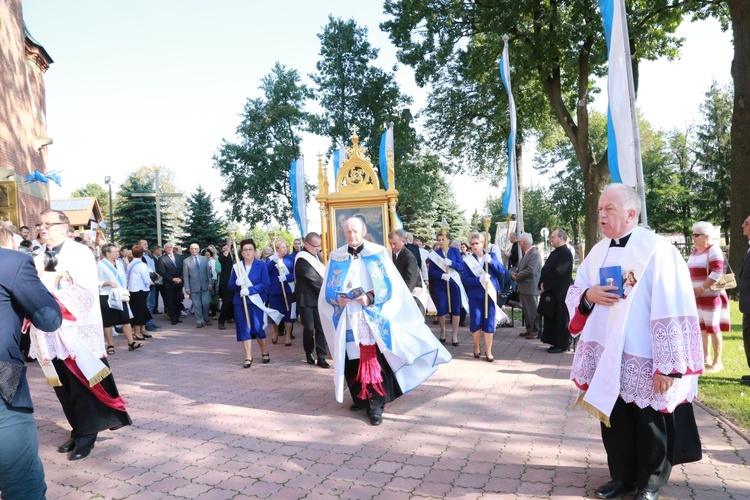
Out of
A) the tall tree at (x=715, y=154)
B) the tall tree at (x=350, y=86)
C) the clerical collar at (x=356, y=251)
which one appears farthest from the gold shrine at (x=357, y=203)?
the tall tree at (x=715, y=154)

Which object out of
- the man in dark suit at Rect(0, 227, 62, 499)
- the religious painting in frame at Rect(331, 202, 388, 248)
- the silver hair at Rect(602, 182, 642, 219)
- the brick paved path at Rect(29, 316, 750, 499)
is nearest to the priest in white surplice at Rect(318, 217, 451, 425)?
the brick paved path at Rect(29, 316, 750, 499)

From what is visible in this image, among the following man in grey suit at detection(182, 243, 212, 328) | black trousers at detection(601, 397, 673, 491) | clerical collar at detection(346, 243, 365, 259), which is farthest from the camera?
man in grey suit at detection(182, 243, 212, 328)

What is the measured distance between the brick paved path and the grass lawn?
0.25m

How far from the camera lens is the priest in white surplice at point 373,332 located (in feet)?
17.8

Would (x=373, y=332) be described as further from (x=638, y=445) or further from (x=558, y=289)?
(x=558, y=289)

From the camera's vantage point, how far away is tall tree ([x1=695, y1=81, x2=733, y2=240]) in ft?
117

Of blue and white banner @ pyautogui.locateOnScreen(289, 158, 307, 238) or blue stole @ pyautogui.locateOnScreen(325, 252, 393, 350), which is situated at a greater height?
blue and white banner @ pyautogui.locateOnScreen(289, 158, 307, 238)

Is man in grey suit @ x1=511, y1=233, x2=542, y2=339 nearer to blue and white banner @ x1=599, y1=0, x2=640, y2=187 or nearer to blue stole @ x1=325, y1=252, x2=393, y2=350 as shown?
blue and white banner @ x1=599, y1=0, x2=640, y2=187

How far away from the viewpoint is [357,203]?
34.2 feet

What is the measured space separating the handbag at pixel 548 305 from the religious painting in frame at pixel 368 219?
330 centimetres

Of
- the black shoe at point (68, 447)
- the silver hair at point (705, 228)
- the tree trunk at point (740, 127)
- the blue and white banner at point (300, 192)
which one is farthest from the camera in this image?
the blue and white banner at point (300, 192)

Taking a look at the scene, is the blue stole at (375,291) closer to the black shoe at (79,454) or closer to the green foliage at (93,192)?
the black shoe at (79,454)

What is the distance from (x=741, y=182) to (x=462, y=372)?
724 cm

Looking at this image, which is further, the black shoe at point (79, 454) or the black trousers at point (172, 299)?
the black trousers at point (172, 299)
